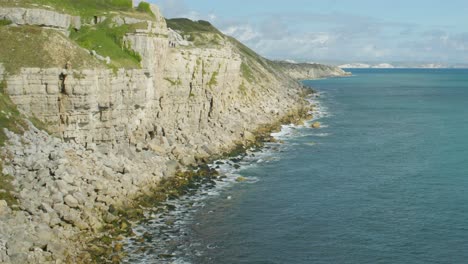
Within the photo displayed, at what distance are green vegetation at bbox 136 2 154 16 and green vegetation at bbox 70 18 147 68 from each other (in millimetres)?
8511

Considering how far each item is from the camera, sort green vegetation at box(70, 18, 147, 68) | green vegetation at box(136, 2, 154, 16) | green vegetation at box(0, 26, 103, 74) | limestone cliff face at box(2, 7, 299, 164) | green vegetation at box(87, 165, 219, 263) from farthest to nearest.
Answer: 1. green vegetation at box(136, 2, 154, 16)
2. green vegetation at box(70, 18, 147, 68)
3. limestone cliff face at box(2, 7, 299, 164)
4. green vegetation at box(0, 26, 103, 74)
5. green vegetation at box(87, 165, 219, 263)

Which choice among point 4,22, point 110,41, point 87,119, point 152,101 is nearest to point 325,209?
point 87,119

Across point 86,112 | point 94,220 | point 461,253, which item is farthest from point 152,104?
point 461,253

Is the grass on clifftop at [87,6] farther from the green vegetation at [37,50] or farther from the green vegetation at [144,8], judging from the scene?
the green vegetation at [37,50]

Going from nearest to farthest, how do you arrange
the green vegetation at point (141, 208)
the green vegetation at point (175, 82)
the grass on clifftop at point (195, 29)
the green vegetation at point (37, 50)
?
the green vegetation at point (141, 208)
the green vegetation at point (37, 50)
the green vegetation at point (175, 82)
the grass on clifftop at point (195, 29)

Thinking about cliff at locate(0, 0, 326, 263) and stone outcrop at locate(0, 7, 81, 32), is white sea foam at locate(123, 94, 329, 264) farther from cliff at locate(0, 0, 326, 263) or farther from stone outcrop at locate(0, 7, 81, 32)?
stone outcrop at locate(0, 7, 81, 32)

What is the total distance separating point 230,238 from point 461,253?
16.8 m

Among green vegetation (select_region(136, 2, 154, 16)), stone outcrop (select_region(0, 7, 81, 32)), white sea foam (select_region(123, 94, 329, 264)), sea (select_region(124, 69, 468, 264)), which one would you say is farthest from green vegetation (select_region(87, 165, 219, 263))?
green vegetation (select_region(136, 2, 154, 16))

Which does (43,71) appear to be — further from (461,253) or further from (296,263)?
(461,253)

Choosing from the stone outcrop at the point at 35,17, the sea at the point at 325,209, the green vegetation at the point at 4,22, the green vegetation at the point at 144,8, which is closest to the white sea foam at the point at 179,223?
the sea at the point at 325,209

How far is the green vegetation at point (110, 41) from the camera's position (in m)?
57.8

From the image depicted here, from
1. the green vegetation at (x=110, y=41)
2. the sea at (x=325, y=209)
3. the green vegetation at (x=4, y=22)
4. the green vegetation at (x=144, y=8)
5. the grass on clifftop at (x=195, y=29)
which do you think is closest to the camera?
the sea at (x=325, y=209)

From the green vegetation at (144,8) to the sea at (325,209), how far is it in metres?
23.0

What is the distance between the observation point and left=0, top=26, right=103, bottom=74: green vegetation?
4894cm
